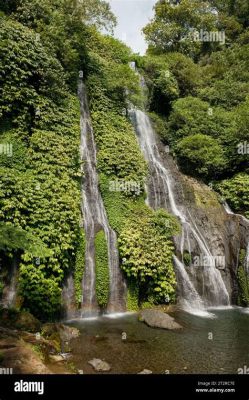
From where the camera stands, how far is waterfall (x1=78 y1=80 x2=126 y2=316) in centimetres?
1282

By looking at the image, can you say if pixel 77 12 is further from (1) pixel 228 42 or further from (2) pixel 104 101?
(1) pixel 228 42

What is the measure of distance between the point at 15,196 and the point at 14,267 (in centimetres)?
251

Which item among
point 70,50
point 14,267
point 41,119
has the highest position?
point 70,50

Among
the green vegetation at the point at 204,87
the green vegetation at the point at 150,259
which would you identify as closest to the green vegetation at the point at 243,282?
the green vegetation at the point at 150,259

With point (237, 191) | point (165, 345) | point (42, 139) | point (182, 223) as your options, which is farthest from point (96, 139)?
point (165, 345)

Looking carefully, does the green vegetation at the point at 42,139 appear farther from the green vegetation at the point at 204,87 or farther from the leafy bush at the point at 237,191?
the leafy bush at the point at 237,191

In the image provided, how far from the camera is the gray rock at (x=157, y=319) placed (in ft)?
36.5

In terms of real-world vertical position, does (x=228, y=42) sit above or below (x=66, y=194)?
above

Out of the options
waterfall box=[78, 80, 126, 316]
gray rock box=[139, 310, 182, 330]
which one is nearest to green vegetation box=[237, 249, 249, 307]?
gray rock box=[139, 310, 182, 330]

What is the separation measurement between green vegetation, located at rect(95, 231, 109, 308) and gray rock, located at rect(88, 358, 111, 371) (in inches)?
171

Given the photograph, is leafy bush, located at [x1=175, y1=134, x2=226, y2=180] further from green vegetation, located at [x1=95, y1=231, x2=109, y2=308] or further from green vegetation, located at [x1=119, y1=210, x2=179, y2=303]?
green vegetation, located at [x1=95, y1=231, x2=109, y2=308]

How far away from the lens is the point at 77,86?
781 inches

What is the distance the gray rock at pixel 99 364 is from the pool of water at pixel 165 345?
4.8 inches

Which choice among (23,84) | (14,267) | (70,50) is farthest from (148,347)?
(70,50)
